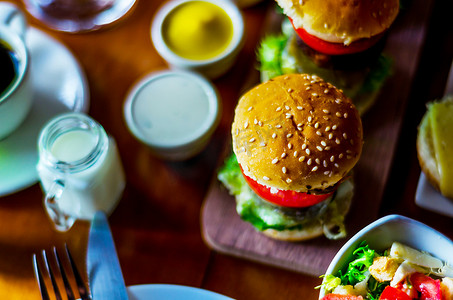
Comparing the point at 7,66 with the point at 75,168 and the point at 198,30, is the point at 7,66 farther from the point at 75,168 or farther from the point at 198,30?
the point at 198,30

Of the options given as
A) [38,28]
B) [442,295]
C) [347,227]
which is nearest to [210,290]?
[347,227]

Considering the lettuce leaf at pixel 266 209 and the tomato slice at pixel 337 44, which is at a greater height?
the tomato slice at pixel 337 44

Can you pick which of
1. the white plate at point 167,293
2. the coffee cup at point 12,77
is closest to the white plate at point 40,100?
the coffee cup at point 12,77

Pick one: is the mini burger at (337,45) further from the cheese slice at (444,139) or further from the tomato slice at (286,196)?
the tomato slice at (286,196)

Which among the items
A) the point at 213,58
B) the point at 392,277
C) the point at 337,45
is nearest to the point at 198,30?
the point at 213,58

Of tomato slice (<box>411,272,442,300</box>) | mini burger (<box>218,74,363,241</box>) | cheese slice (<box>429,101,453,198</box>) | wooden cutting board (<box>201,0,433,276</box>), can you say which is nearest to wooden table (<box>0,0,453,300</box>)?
wooden cutting board (<box>201,0,433,276</box>)

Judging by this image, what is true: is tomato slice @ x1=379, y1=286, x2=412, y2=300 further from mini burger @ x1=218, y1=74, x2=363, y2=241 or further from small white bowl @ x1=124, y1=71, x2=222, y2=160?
small white bowl @ x1=124, y1=71, x2=222, y2=160
